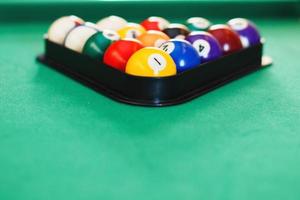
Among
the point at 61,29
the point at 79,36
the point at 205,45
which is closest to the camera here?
the point at 205,45

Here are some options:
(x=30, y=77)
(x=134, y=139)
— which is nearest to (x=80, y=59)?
(x=30, y=77)

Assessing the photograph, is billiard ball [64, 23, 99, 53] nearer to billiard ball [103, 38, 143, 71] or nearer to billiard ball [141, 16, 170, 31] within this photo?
billiard ball [103, 38, 143, 71]

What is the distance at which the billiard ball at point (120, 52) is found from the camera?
8.22 ft

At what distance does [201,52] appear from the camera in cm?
262

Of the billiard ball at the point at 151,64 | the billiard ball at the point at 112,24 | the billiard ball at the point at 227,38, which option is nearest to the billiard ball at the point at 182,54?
the billiard ball at the point at 151,64

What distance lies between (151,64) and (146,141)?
482 mm

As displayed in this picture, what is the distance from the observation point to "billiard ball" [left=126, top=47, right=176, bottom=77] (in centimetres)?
236

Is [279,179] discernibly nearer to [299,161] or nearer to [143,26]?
[299,161]

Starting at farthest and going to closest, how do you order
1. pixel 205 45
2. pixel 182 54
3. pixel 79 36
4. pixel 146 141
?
pixel 79 36
pixel 205 45
pixel 182 54
pixel 146 141

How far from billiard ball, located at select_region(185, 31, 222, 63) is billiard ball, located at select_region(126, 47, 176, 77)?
0.27 meters

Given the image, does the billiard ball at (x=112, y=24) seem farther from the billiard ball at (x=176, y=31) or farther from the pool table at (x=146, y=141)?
the pool table at (x=146, y=141)

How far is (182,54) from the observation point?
2.48 m

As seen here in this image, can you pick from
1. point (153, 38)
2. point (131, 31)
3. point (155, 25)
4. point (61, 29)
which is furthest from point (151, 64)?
point (61, 29)

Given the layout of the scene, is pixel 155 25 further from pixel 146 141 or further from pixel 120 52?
pixel 146 141
